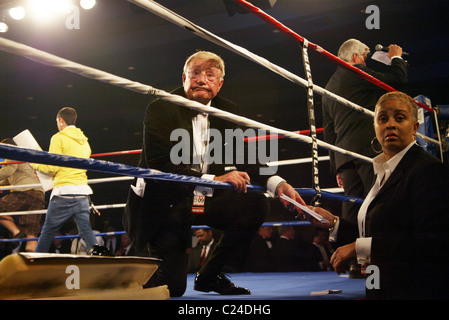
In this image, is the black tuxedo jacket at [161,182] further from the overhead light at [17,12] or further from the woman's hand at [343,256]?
the overhead light at [17,12]

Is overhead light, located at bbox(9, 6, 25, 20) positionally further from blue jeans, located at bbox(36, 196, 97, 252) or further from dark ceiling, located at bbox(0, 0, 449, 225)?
blue jeans, located at bbox(36, 196, 97, 252)

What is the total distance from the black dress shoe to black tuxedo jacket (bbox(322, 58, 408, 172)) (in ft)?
3.15

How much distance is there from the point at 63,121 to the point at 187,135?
1.52 metres

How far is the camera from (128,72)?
6387 mm

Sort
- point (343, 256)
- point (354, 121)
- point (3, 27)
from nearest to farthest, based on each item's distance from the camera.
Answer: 1. point (343, 256)
2. point (354, 121)
3. point (3, 27)

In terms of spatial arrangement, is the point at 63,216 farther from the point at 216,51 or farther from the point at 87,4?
the point at 216,51

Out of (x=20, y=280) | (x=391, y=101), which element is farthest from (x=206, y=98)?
(x=20, y=280)

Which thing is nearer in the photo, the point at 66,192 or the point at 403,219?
the point at 403,219

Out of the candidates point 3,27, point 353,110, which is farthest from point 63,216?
point 3,27

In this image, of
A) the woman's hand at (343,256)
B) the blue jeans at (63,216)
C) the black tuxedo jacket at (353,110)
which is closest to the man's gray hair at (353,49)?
the black tuxedo jacket at (353,110)

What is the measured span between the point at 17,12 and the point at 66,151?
2.76 metres

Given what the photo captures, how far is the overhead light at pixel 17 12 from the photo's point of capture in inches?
183

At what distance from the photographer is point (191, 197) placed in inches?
68.9
